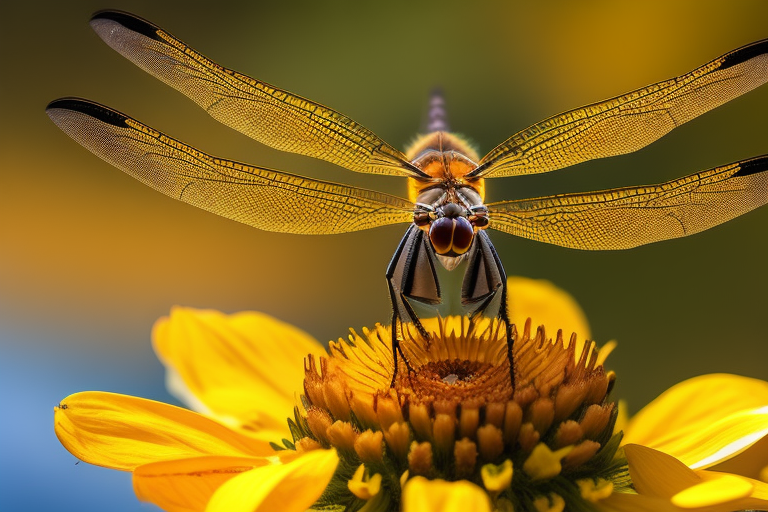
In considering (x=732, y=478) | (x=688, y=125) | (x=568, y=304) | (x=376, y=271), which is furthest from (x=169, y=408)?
(x=688, y=125)

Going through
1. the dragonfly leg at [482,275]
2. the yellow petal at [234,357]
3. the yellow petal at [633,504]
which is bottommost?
the yellow petal at [633,504]

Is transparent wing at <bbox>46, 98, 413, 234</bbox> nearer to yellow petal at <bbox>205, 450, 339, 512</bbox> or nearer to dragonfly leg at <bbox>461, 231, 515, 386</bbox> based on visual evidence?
dragonfly leg at <bbox>461, 231, 515, 386</bbox>

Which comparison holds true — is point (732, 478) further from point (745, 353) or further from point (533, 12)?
point (533, 12)

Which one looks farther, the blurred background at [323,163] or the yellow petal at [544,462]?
the blurred background at [323,163]

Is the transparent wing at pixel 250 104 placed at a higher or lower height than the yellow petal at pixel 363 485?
higher

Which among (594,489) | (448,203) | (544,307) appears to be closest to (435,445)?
(594,489)

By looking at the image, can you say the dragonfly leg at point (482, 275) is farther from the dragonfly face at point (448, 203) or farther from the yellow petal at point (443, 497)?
the yellow petal at point (443, 497)

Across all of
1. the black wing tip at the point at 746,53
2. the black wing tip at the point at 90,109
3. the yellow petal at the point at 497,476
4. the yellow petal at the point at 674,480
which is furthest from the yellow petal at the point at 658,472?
the black wing tip at the point at 90,109

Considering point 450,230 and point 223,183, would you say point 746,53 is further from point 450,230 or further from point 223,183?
point 223,183
